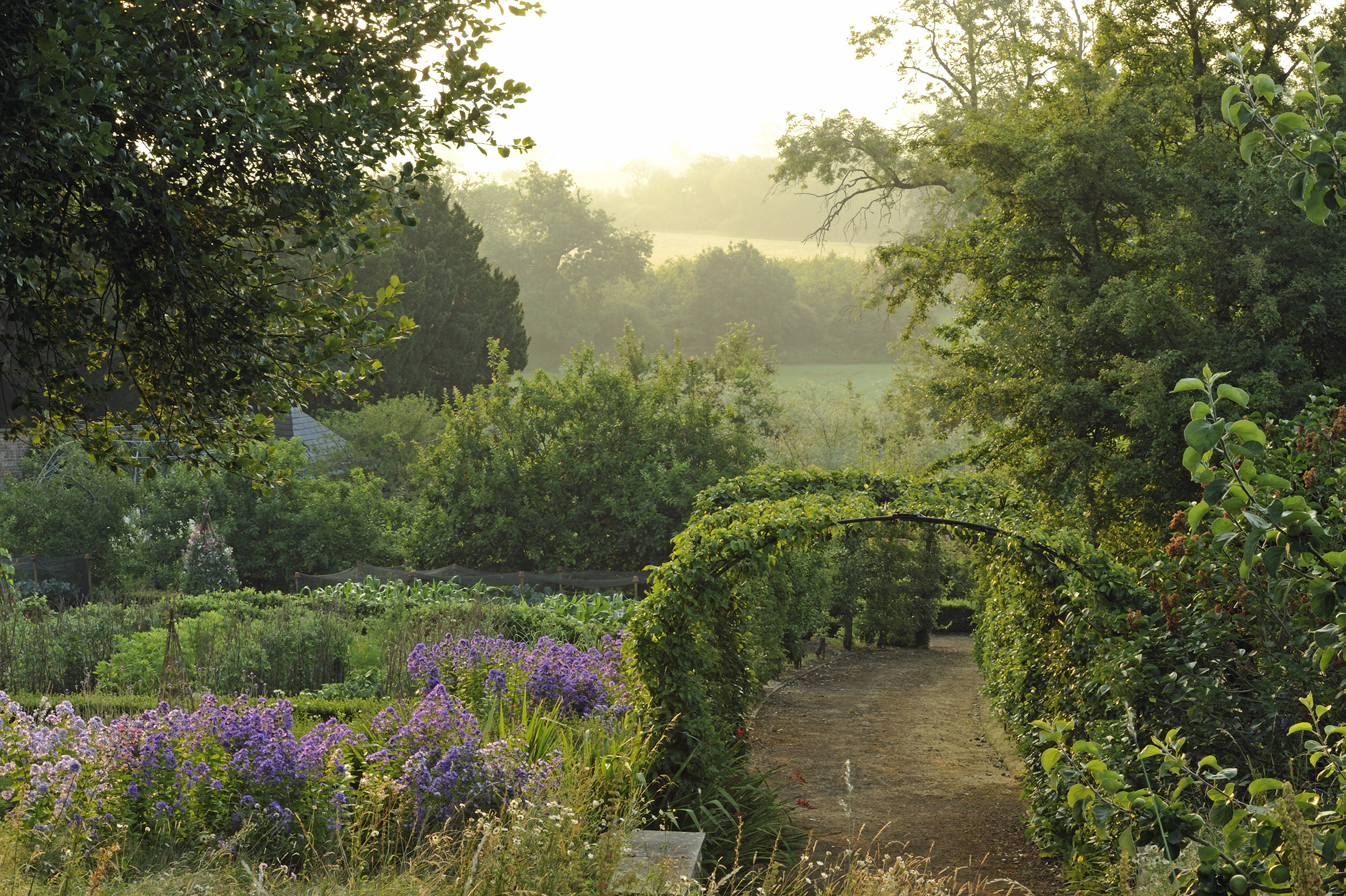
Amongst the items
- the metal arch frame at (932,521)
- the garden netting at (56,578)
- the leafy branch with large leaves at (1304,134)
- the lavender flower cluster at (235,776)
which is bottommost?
the garden netting at (56,578)

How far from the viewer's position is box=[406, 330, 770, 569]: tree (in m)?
16.2

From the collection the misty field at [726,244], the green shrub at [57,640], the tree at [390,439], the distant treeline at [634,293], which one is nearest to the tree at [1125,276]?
the green shrub at [57,640]

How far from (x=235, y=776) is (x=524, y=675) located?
2.25 meters

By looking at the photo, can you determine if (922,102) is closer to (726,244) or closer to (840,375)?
(840,375)

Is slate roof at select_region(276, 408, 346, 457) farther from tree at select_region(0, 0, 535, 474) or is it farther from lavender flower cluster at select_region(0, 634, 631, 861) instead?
lavender flower cluster at select_region(0, 634, 631, 861)

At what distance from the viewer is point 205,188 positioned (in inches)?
212

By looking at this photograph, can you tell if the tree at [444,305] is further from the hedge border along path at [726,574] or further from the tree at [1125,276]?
the hedge border along path at [726,574]

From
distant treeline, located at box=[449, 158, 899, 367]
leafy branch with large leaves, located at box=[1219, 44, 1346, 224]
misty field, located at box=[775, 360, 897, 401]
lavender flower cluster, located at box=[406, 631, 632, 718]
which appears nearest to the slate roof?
lavender flower cluster, located at box=[406, 631, 632, 718]

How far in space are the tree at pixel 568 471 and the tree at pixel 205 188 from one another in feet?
32.0

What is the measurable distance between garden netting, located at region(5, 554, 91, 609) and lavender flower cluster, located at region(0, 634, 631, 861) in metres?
9.80

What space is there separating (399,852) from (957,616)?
69.5ft

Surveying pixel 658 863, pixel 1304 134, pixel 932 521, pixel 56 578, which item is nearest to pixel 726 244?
pixel 56 578

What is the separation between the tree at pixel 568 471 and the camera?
16.2m

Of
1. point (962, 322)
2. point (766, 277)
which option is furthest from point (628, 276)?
point (962, 322)
